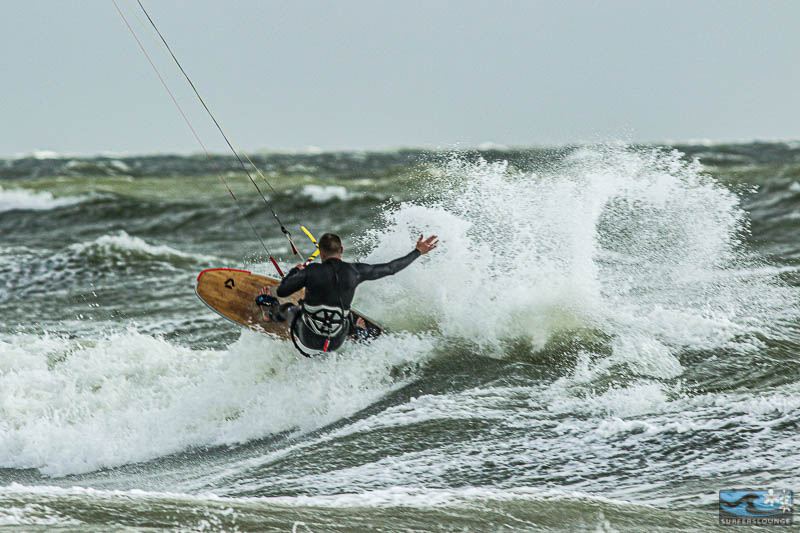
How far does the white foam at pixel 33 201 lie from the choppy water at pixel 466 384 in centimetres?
1068

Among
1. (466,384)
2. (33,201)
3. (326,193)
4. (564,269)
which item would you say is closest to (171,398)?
(466,384)

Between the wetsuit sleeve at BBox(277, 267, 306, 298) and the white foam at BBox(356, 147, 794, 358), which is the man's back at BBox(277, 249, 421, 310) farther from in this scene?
the white foam at BBox(356, 147, 794, 358)

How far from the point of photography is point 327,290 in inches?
258

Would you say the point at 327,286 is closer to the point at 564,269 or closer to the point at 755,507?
the point at 564,269

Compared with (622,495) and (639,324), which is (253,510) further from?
(639,324)

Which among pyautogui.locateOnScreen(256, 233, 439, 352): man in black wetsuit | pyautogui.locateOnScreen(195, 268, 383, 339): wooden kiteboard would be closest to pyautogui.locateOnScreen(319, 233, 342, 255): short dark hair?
pyautogui.locateOnScreen(256, 233, 439, 352): man in black wetsuit

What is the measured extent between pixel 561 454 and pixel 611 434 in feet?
1.68

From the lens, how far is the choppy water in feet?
15.0

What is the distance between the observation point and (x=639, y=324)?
318 inches

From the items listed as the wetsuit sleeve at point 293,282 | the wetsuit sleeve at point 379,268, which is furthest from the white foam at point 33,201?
the wetsuit sleeve at point 379,268

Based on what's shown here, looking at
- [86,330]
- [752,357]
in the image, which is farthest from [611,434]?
[86,330]

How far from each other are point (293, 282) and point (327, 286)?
1.01ft

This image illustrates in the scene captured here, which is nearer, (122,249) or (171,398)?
(171,398)

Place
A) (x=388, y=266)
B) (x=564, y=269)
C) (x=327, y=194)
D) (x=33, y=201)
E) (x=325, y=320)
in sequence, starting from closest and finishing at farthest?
(x=325, y=320) < (x=388, y=266) < (x=564, y=269) < (x=33, y=201) < (x=327, y=194)
